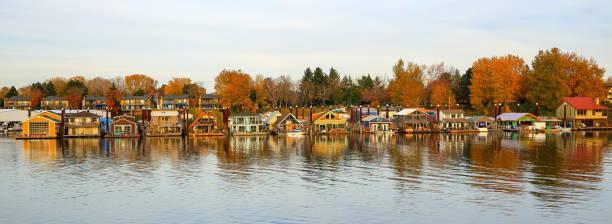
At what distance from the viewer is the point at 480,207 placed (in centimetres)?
2436

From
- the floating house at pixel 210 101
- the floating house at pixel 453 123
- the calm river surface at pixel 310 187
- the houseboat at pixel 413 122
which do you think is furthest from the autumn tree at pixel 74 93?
the floating house at pixel 453 123

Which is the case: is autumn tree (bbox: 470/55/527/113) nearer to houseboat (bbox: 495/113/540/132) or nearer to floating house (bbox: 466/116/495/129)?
houseboat (bbox: 495/113/540/132)

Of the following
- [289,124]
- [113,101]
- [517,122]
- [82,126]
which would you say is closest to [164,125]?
[82,126]

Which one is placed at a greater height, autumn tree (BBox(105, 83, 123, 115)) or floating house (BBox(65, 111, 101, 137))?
autumn tree (BBox(105, 83, 123, 115))

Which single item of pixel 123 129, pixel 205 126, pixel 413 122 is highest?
pixel 413 122

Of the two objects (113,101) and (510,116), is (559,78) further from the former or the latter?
(113,101)

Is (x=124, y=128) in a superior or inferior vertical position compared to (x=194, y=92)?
inferior

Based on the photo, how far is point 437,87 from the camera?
10662 centimetres

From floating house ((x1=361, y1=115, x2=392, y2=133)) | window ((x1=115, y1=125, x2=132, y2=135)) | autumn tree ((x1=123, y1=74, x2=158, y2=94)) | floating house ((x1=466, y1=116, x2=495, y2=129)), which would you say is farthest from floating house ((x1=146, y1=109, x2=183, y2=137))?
autumn tree ((x1=123, y1=74, x2=158, y2=94))

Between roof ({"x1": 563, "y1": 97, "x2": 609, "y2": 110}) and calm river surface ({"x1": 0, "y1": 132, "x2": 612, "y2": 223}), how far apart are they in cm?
4521

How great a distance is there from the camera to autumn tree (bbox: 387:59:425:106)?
10788 cm

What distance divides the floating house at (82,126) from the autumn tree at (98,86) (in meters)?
76.9

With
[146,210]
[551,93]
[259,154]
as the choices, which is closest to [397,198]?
[146,210]

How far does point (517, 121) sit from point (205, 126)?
53.7 m
